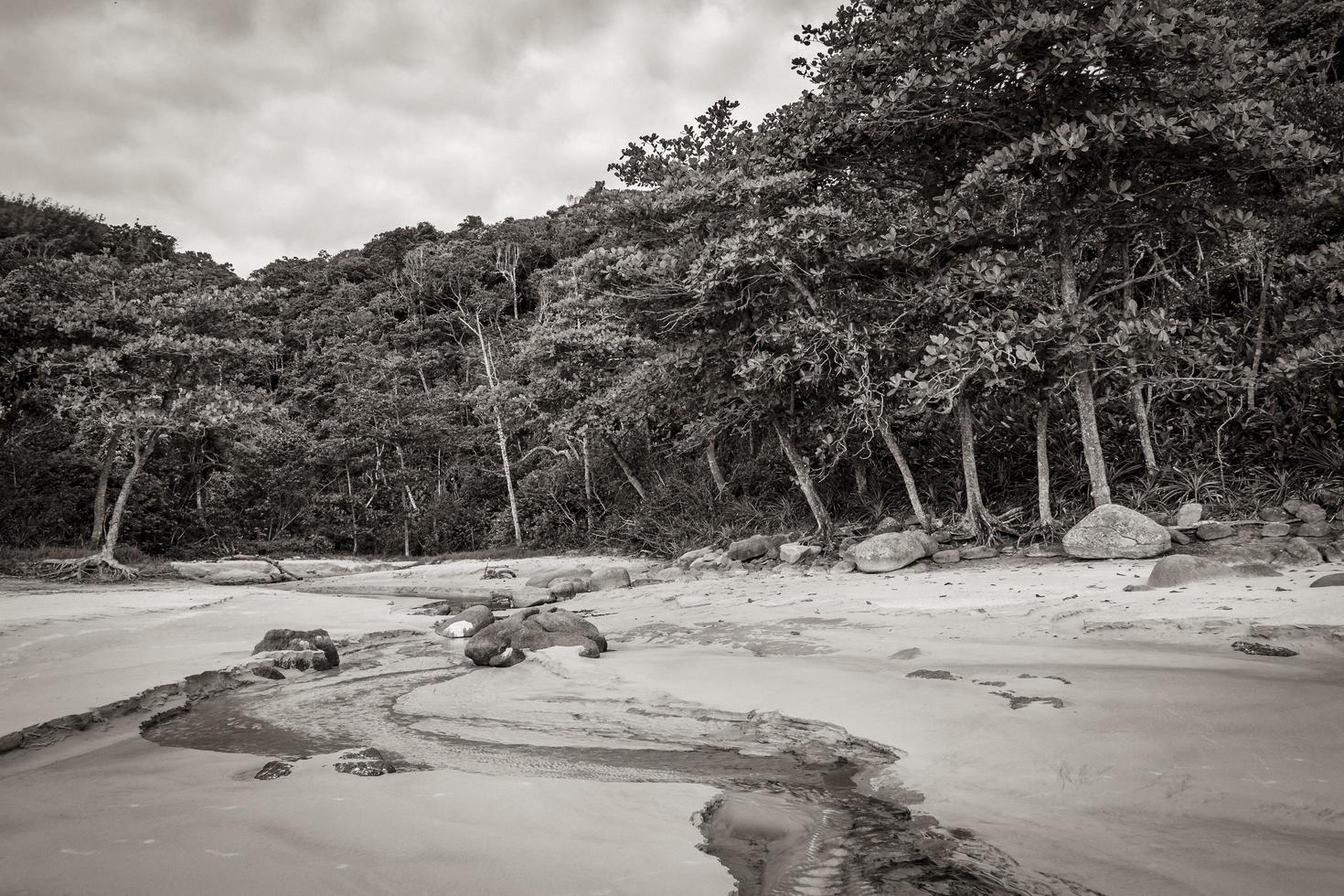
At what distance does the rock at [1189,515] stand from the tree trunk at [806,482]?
4.28 metres

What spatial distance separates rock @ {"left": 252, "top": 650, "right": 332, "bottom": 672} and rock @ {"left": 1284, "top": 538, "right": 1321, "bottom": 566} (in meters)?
7.68

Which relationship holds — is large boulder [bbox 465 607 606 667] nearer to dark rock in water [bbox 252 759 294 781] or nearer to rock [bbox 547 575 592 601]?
dark rock in water [bbox 252 759 294 781]

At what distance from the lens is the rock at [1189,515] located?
766 cm

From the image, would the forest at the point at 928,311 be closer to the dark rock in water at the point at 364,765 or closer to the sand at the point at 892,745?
the sand at the point at 892,745

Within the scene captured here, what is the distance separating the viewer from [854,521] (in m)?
11.4

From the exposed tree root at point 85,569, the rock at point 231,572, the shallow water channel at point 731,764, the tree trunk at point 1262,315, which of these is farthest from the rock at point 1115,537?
the exposed tree root at point 85,569

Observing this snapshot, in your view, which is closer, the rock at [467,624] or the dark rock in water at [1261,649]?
the dark rock in water at [1261,649]

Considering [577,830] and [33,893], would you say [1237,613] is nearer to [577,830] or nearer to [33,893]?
[577,830]

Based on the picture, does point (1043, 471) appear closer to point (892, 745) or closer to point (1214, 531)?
point (1214, 531)

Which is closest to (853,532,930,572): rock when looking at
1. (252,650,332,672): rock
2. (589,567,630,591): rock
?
(589,567,630,591): rock

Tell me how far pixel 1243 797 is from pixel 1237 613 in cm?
283

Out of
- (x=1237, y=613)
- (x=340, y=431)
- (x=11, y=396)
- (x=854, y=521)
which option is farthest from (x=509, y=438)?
(x=1237, y=613)

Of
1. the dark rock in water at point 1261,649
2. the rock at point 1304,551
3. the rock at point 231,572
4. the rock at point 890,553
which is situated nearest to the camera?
the dark rock in water at point 1261,649

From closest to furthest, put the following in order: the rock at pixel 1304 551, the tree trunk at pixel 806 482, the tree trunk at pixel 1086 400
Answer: the rock at pixel 1304 551
the tree trunk at pixel 1086 400
the tree trunk at pixel 806 482
